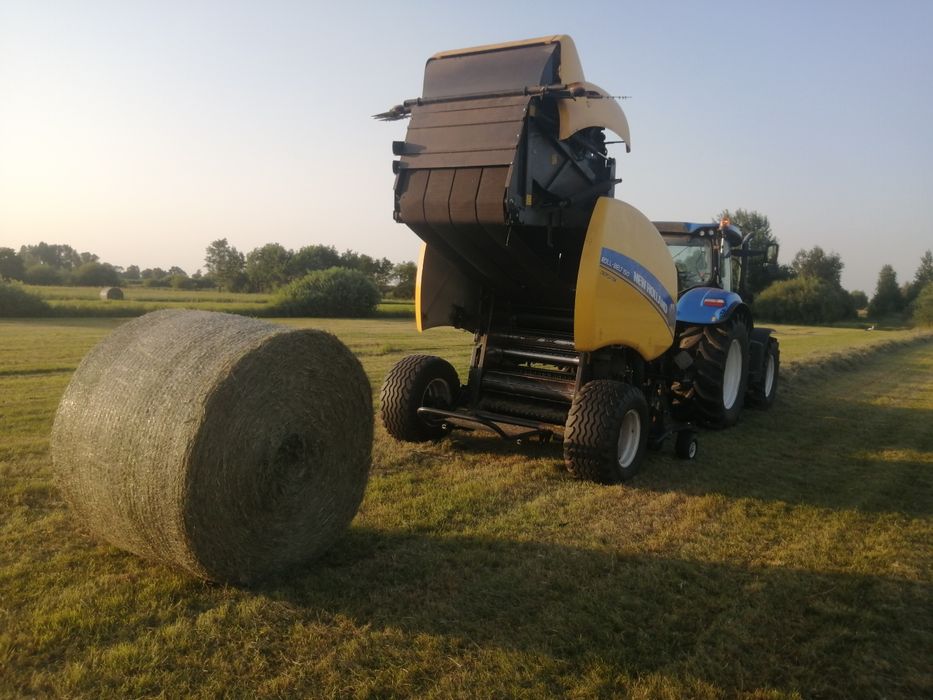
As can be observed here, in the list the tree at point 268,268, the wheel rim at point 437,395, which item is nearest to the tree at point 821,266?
the tree at point 268,268

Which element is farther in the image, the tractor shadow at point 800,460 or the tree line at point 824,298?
the tree line at point 824,298

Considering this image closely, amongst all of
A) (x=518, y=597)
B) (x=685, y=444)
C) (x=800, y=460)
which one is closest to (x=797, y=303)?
(x=800, y=460)

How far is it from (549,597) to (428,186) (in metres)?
3.21

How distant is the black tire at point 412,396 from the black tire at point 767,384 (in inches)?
194

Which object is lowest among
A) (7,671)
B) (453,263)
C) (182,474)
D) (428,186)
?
(7,671)

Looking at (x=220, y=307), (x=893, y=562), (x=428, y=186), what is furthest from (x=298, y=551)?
(x=220, y=307)

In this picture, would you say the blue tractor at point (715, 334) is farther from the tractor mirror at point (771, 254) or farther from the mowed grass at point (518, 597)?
the mowed grass at point (518, 597)

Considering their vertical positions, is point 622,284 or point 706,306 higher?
point 622,284

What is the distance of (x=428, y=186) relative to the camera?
554cm

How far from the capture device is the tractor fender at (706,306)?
7.67 m

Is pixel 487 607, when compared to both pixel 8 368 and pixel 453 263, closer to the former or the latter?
pixel 453 263

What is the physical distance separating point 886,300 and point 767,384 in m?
60.4

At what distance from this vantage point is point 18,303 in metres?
24.4

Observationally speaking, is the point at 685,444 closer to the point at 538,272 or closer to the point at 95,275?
the point at 538,272
